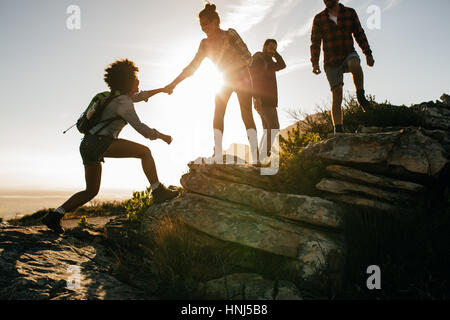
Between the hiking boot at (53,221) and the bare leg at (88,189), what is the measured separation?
255 millimetres

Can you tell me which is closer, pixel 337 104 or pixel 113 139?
pixel 113 139

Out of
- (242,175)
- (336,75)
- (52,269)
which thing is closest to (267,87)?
(336,75)

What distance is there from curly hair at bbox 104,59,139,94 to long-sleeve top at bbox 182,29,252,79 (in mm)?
1535

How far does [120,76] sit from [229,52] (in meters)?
2.00

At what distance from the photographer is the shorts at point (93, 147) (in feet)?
13.0

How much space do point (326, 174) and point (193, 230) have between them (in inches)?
98.7

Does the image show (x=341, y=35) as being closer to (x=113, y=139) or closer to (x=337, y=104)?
(x=337, y=104)

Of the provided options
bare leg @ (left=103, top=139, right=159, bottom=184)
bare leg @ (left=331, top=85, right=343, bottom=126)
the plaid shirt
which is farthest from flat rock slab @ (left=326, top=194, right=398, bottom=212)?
bare leg @ (left=103, top=139, right=159, bottom=184)

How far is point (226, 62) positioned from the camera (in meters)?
4.78

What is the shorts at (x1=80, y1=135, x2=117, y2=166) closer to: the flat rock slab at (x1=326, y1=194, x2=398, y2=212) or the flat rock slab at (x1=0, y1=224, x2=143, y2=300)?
the flat rock slab at (x1=0, y1=224, x2=143, y2=300)

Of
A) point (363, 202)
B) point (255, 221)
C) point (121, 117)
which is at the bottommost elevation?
point (255, 221)

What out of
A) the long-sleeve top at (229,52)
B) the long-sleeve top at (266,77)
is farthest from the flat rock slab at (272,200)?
the long-sleeve top at (266,77)
